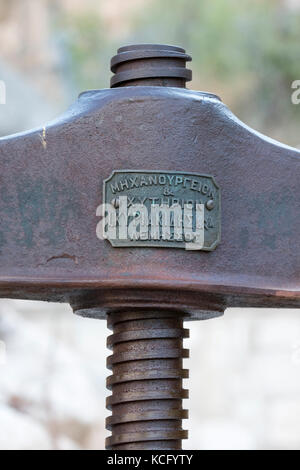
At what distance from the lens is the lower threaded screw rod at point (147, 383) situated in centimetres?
245

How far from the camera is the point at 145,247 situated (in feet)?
7.86

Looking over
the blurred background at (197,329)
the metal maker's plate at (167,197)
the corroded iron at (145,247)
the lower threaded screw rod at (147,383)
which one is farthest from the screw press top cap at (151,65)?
the blurred background at (197,329)

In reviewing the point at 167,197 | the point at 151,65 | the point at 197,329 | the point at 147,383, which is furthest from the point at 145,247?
the point at 197,329

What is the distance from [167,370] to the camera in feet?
8.13

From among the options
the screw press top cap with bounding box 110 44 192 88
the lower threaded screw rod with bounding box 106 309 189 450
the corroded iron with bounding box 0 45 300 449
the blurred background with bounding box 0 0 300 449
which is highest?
the blurred background with bounding box 0 0 300 449

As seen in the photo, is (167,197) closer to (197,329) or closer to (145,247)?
(145,247)

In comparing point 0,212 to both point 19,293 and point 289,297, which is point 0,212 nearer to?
point 19,293

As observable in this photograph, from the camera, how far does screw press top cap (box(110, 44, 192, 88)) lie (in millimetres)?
2533

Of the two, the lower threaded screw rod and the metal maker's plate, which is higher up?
the metal maker's plate

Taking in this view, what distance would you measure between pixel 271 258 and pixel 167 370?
0.34 metres

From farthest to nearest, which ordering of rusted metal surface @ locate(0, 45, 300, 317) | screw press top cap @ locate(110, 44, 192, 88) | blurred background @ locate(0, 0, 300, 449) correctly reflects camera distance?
blurred background @ locate(0, 0, 300, 449) < screw press top cap @ locate(110, 44, 192, 88) < rusted metal surface @ locate(0, 45, 300, 317)

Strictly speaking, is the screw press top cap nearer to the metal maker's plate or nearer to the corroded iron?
the corroded iron

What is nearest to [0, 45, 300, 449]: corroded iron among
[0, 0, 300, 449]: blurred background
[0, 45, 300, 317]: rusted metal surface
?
[0, 45, 300, 317]: rusted metal surface

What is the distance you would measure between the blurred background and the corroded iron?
68cm
